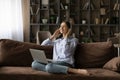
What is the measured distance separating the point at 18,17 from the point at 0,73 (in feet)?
14.6

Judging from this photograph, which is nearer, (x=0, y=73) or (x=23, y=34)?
(x=0, y=73)

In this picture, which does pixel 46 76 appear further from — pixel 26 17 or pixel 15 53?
pixel 26 17

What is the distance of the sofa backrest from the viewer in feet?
13.6

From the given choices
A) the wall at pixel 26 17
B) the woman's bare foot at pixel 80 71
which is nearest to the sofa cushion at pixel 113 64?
the woman's bare foot at pixel 80 71

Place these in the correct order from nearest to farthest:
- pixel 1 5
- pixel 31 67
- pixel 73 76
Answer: pixel 73 76 → pixel 31 67 → pixel 1 5

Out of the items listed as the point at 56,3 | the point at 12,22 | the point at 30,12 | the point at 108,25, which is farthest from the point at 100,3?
the point at 12,22

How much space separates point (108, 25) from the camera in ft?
26.1

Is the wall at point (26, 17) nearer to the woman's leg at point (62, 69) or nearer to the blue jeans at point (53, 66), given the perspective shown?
the blue jeans at point (53, 66)

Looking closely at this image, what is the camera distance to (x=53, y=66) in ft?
12.3

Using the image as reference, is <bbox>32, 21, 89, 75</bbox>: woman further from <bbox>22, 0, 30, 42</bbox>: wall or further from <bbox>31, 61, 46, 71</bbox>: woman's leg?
<bbox>22, 0, 30, 42</bbox>: wall

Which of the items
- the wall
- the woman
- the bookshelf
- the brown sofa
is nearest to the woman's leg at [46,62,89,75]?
the woman

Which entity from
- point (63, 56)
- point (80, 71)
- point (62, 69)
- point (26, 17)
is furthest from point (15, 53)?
point (26, 17)

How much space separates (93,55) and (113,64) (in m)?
0.40

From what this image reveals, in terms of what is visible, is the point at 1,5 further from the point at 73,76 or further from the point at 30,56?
the point at 73,76
